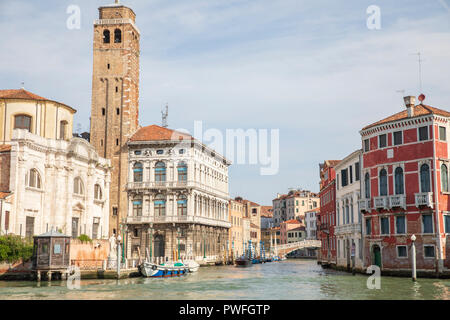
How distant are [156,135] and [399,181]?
28.3 metres

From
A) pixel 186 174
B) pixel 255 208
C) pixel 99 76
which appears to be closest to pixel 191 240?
pixel 186 174

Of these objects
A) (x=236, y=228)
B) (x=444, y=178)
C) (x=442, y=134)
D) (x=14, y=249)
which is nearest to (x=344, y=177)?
(x=444, y=178)

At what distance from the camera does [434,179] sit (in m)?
31.1

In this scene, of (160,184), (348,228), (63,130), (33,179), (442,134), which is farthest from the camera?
(160,184)

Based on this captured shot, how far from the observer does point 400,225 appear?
107 ft

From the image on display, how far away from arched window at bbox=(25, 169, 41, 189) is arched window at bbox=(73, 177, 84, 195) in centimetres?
405

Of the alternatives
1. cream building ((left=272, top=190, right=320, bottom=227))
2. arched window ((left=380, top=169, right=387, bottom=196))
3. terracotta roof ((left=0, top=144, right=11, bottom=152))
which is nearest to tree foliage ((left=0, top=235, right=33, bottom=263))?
terracotta roof ((left=0, top=144, right=11, bottom=152))

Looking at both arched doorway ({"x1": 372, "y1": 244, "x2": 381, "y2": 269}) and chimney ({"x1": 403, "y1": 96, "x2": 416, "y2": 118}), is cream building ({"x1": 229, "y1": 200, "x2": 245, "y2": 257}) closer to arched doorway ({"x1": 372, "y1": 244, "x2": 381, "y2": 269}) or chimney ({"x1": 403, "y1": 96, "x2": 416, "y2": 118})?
arched doorway ({"x1": 372, "y1": 244, "x2": 381, "y2": 269})

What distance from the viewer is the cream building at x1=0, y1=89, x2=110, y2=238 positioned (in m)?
36.1

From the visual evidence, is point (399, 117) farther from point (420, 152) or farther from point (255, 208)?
point (255, 208)

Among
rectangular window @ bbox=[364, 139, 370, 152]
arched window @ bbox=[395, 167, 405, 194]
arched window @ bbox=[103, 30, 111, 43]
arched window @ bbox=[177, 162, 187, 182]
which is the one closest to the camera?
arched window @ bbox=[395, 167, 405, 194]

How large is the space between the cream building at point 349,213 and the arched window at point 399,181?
3.89m

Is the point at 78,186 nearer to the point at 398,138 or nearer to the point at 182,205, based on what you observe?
the point at 182,205

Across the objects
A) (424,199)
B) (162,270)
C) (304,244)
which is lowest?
(162,270)
